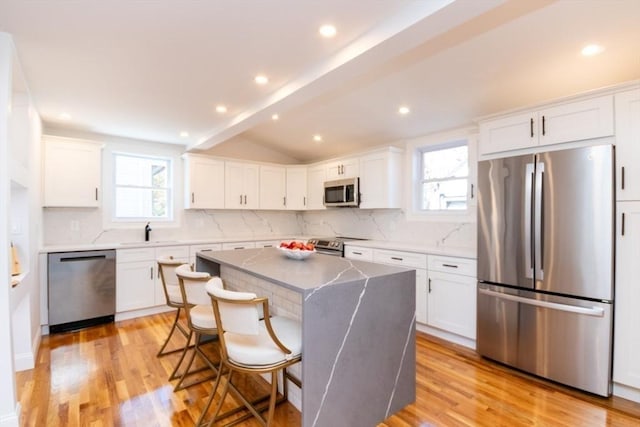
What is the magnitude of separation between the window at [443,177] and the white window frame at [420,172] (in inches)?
1.3

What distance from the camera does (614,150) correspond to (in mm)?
2289

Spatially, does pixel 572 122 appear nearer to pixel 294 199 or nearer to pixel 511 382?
pixel 511 382

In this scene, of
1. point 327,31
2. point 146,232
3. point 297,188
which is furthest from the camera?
point 297,188

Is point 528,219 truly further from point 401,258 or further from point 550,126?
point 401,258

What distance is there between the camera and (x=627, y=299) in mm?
2244

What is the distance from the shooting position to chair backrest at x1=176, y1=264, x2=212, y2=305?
2.18m

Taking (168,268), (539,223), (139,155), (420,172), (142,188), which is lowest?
(168,268)

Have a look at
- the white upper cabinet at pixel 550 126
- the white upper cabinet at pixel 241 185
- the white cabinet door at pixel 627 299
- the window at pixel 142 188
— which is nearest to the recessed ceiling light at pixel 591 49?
the white upper cabinet at pixel 550 126

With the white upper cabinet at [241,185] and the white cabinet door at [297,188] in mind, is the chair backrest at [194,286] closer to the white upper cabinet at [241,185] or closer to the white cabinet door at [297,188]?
the white upper cabinet at [241,185]

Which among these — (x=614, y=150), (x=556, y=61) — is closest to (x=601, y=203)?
(x=614, y=150)

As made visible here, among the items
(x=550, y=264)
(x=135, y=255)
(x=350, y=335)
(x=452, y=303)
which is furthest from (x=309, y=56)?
(x=135, y=255)

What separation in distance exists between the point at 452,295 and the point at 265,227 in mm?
3588

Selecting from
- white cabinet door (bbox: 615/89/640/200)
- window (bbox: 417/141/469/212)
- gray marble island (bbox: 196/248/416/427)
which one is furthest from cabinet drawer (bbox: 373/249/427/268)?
white cabinet door (bbox: 615/89/640/200)

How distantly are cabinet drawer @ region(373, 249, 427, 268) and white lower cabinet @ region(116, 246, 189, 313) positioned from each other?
2752 mm
